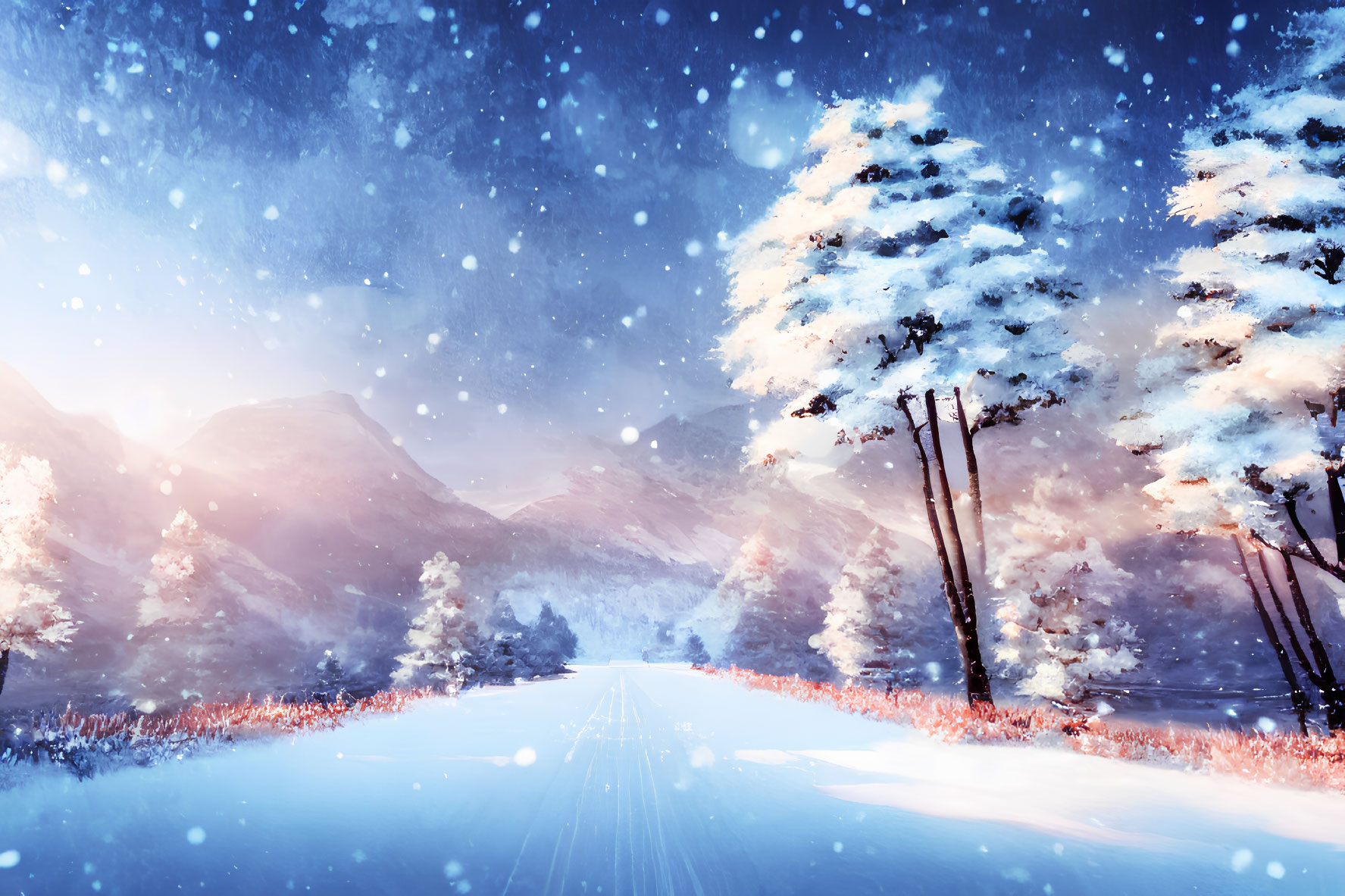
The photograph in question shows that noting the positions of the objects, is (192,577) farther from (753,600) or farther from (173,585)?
(753,600)

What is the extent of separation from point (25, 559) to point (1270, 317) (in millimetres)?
35768

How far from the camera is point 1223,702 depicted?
52.6m

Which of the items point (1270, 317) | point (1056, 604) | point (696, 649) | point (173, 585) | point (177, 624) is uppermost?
point (1270, 317)

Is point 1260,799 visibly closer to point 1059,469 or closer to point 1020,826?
point 1020,826

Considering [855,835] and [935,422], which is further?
[935,422]

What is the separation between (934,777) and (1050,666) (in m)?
12.4

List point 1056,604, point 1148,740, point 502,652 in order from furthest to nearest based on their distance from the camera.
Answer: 1. point 502,652
2. point 1056,604
3. point 1148,740

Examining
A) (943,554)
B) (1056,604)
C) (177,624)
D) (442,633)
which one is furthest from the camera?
(177,624)

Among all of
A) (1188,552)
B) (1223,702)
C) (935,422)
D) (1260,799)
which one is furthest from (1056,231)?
(1188,552)

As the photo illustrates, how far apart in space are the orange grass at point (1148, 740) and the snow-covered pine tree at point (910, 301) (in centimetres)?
105

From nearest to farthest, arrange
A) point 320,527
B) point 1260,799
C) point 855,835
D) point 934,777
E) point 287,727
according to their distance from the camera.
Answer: point 855,835, point 1260,799, point 934,777, point 287,727, point 320,527

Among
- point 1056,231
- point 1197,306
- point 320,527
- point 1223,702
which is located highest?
point 320,527

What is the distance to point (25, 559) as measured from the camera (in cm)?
2327

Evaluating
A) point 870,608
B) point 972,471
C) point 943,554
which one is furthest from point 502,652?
point 972,471
